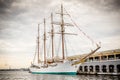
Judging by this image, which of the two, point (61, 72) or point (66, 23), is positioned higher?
point (66, 23)

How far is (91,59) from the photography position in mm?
80938

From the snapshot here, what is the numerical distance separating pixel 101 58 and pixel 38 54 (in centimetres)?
4126

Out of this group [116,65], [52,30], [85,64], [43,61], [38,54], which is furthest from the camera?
[38,54]

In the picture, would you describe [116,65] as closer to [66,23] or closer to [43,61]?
[66,23]

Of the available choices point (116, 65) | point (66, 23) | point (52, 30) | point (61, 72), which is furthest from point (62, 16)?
point (116, 65)

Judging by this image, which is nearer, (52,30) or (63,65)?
(63,65)

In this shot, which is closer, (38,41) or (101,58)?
(101,58)

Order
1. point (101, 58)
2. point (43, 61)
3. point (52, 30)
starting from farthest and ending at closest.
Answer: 1. point (43, 61)
2. point (52, 30)
3. point (101, 58)

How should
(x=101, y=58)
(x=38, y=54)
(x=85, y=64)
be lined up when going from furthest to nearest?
(x=38, y=54), (x=85, y=64), (x=101, y=58)

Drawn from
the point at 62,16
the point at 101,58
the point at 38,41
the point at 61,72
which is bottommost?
the point at 61,72

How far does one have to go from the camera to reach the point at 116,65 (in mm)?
63281

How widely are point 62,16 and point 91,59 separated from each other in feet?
63.3

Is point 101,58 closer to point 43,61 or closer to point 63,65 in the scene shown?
point 63,65

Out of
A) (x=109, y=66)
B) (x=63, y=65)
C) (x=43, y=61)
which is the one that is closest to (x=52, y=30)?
(x=43, y=61)
